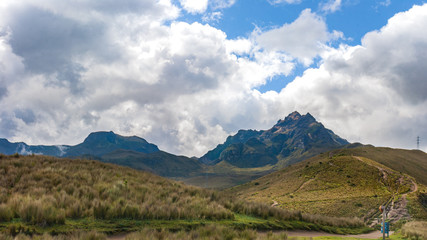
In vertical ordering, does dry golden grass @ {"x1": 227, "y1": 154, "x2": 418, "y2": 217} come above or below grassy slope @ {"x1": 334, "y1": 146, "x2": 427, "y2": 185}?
below

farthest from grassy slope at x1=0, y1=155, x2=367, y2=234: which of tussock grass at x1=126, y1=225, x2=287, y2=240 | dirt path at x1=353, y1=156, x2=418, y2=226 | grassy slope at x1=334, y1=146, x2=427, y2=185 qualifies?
grassy slope at x1=334, y1=146, x2=427, y2=185

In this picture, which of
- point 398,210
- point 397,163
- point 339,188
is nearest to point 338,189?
point 339,188

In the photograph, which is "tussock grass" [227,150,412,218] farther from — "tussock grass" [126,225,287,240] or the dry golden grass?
"tussock grass" [126,225,287,240]

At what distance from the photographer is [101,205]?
591 inches

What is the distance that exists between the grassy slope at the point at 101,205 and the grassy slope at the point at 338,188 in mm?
30839

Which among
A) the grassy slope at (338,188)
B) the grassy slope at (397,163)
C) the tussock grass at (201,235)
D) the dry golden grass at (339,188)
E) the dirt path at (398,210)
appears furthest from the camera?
the grassy slope at (397,163)

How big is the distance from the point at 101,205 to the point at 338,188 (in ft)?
232

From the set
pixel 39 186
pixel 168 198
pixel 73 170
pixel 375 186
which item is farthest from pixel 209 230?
pixel 375 186

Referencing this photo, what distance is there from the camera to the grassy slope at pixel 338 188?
5395 cm

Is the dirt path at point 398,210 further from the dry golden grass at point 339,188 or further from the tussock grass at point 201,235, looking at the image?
the tussock grass at point 201,235

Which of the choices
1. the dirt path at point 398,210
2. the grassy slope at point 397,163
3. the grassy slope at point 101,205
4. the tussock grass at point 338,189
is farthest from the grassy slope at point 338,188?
the grassy slope at point 101,205

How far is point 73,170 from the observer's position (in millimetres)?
23094

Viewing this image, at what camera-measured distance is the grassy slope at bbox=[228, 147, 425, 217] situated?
177ft

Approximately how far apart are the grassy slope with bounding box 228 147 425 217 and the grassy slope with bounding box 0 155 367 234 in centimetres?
3084
